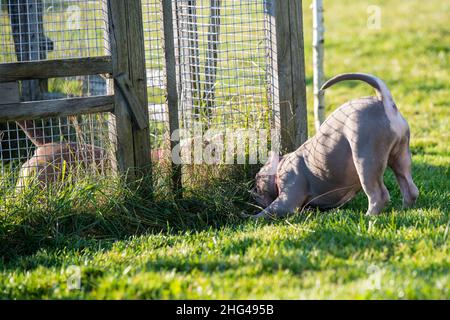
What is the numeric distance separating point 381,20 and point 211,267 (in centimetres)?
1340

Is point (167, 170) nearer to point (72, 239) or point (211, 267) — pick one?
point (72, 239)

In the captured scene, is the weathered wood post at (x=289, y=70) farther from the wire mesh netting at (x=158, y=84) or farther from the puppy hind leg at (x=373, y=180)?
the puppy hind leg at (x=373, y=180)

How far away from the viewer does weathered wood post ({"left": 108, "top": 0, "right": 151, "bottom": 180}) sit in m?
5.99

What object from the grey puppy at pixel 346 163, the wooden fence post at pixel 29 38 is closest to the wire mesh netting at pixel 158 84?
the grey puppy at pixel 346 163

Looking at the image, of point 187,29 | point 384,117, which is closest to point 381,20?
point 187,29

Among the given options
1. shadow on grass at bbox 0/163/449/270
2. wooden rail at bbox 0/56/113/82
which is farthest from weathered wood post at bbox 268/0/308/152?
wooden rail at bbox 0/56/113/82

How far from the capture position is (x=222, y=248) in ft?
16.1

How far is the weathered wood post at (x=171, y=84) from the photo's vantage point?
6.19m

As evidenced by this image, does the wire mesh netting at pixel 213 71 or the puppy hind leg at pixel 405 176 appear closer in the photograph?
the puppy hind leg at pixel 405 176

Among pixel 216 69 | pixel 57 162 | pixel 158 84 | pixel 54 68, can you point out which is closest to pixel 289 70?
pixel 216 69

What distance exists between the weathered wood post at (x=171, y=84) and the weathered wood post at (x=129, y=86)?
210 mm

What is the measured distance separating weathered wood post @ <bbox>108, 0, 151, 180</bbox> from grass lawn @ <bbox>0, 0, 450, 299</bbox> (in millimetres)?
351

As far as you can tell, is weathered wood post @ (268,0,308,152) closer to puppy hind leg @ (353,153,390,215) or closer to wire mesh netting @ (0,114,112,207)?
puppy hind leg @ (353,153,390,215)

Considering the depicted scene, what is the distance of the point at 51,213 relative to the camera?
18.6 ft
